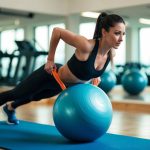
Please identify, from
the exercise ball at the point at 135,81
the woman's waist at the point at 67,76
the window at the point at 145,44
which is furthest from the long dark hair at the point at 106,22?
the window at the point at 145,44

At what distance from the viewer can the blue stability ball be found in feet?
7.86

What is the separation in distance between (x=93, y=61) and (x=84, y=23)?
9766mm

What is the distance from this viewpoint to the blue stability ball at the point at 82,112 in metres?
2.39

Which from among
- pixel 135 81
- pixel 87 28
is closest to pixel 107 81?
pixel 135 81

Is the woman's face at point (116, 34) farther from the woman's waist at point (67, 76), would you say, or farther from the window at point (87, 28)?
the window at point (87, 28)

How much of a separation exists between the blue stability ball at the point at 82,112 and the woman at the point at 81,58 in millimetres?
139

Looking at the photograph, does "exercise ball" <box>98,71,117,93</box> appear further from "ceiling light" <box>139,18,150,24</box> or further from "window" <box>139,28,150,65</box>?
"window" <box>139,28,150,65</box>

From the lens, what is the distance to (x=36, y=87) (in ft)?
8.89

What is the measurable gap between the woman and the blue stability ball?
139 mm

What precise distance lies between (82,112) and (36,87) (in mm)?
519

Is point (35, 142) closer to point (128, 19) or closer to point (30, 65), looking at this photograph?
point (30, 65)

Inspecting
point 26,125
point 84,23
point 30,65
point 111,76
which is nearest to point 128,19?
point 84,23

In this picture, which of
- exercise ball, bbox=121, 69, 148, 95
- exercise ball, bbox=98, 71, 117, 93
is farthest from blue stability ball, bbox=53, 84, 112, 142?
exercise ball, bbox=121, 69, 148, 95

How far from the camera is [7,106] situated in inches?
128
